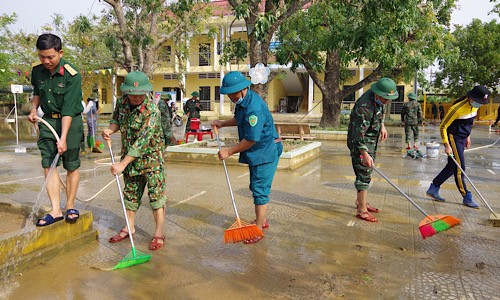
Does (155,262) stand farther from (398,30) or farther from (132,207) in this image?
(398,30)

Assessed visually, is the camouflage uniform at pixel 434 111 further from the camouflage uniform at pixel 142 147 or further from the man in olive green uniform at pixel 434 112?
the camouflage uniform at pixel 142 147

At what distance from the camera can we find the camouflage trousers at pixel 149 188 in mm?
3848

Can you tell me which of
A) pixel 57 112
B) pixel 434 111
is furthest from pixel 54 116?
pixel 434 111

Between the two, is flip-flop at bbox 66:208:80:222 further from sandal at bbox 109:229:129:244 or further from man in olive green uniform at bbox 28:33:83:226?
sandal at bbox 109:229:129:244

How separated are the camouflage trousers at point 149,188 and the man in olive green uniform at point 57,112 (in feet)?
1.61

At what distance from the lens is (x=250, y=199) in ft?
19.2

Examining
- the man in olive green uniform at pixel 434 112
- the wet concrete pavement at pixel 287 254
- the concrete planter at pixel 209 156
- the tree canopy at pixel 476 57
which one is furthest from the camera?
the man in olive green uniform at pixel 434 112

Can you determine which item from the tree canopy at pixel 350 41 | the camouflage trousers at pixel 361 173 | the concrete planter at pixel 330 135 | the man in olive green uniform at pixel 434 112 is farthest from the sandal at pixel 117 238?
the man in olive green uniform at pixel 434 112

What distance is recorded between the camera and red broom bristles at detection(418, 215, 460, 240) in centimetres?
395

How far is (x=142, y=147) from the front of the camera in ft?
12.0

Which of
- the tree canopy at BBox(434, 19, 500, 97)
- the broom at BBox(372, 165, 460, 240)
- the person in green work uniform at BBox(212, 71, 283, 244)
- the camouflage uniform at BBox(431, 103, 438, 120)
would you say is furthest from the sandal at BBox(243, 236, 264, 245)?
the camouflage uniform at BBox(431, 103, 438, 120)

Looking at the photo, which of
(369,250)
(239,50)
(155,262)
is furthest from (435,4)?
(155,262)

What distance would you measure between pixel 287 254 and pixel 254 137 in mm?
1126

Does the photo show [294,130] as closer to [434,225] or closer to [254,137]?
[434,225]
